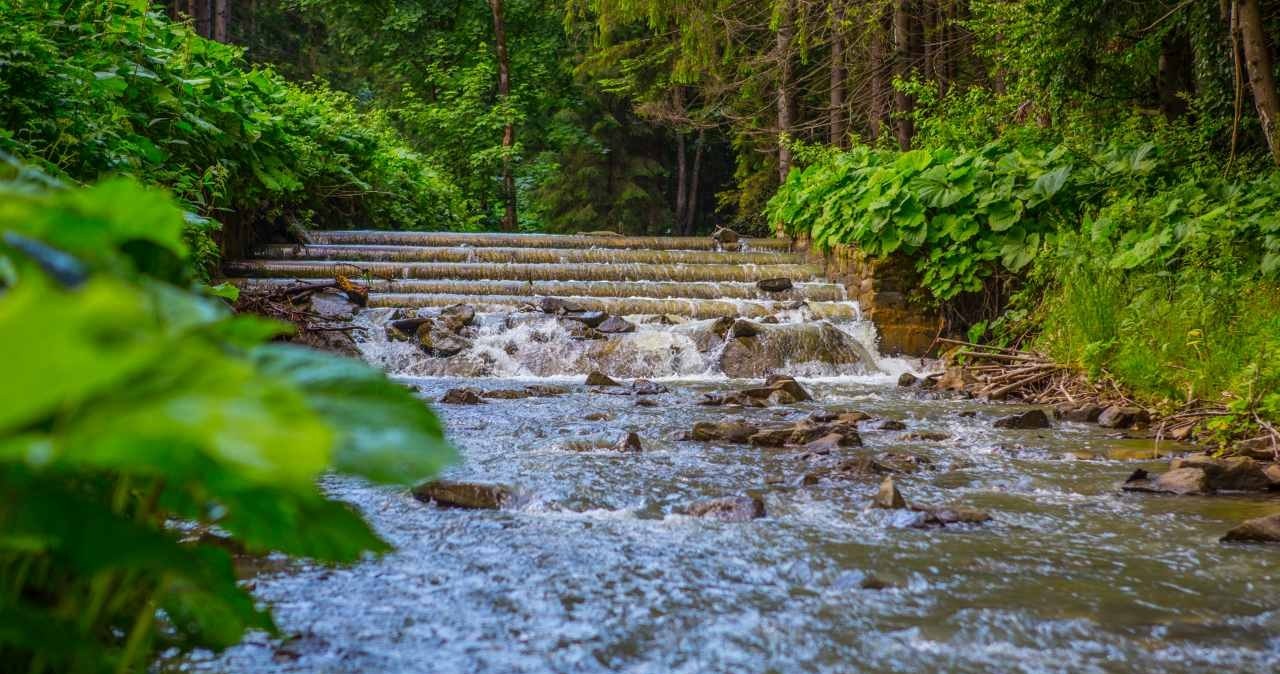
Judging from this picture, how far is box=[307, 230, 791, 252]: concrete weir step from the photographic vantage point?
12.7 metres

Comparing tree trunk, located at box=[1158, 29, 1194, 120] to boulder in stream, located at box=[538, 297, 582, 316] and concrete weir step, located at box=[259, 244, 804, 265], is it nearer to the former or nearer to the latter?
concrete weir step, located at box=[259, 244, 804, 265]

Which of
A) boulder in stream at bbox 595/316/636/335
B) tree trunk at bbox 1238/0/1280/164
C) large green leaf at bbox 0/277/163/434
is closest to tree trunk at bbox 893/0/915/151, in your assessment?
boulder in stream at bbox 595/316/636/335

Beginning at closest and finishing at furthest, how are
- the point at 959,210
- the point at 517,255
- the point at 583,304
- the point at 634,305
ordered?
the point at 959,210 → the point at 583,304 → the point at 634,305 → the point at 517,255

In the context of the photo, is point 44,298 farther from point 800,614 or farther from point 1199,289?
point 1199,289

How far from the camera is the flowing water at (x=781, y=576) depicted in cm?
210

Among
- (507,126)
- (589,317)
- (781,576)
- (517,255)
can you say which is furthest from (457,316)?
(507,126)

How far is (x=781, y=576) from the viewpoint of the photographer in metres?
2.67

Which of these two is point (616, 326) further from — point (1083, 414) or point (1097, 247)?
point (1083, 414)

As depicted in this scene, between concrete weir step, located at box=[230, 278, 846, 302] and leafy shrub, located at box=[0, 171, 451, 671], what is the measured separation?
9.50 metres

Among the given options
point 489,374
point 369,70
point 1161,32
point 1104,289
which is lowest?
point 489,374

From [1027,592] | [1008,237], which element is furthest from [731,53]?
[1027,592]

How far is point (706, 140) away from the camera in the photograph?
2584 centimetres

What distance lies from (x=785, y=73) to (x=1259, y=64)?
8851 millimetres

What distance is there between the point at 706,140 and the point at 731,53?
11175 mm
